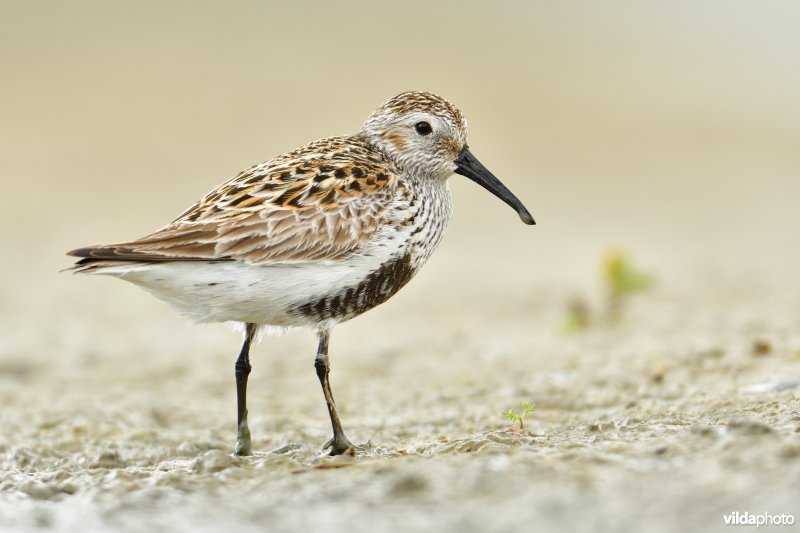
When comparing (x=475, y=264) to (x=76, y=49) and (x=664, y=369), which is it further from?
(x=76, y=49)

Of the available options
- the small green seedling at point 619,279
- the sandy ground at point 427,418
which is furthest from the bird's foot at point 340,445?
the small green seedling at point 619,279

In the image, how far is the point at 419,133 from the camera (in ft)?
19.2

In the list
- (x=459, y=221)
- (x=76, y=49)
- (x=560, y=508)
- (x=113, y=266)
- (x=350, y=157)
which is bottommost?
(x=560, y=508)

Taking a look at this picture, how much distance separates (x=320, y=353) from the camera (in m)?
5.36

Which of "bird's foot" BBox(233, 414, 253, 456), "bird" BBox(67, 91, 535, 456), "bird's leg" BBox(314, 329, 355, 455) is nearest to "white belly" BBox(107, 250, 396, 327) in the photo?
"bird" BBox(67, 91, 535, 456)

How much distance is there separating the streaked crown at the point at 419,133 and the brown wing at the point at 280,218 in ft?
1.20

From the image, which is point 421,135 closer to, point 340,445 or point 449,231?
point 340,445

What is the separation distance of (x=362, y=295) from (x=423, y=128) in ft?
3.86

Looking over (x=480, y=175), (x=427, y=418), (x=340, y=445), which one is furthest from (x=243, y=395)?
(x=480, y=175)

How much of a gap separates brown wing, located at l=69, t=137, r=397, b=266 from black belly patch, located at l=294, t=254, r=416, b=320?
0.18 meters

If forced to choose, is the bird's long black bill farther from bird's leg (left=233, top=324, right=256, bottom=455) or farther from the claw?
the claw

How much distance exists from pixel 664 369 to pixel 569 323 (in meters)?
1.73

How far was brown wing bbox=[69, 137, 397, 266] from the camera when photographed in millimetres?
4777

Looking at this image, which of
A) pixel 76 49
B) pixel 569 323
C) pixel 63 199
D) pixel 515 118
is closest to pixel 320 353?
pixel 569 323
